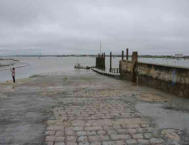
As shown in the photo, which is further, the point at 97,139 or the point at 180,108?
the point at 180,108

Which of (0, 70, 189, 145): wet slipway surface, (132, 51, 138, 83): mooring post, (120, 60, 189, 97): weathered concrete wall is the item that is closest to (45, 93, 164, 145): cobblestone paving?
(0, 70, 189, 145): wet slipway surface

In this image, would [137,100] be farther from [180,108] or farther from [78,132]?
[78,132]

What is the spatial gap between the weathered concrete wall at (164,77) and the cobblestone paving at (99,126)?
9.80ft

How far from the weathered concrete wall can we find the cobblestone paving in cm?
299

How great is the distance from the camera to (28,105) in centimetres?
664

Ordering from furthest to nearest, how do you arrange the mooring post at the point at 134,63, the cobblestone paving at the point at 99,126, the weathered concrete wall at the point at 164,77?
1. the mooring post at the point at 134,63
2. the weathered concrete wall at the point at 164,77
3. the cobblestone paving at the point at 99,126

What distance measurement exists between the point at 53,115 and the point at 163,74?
21.0 ft

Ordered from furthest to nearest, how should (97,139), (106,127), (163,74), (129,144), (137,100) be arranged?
(163,74) < (137,100) < (106,127) < (97,139) < (129,144)

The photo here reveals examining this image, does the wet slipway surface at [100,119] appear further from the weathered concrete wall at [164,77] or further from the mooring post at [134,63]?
the mooring post at [134,63]

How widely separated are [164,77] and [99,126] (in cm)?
620

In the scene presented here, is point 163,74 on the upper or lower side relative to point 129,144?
upper

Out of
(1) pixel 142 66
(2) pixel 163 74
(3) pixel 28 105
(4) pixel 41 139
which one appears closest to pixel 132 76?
(1) pixel 142 66

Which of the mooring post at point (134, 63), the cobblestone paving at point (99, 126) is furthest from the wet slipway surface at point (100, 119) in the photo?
the mooring post at point (134, 63)

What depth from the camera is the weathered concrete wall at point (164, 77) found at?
810 cm
